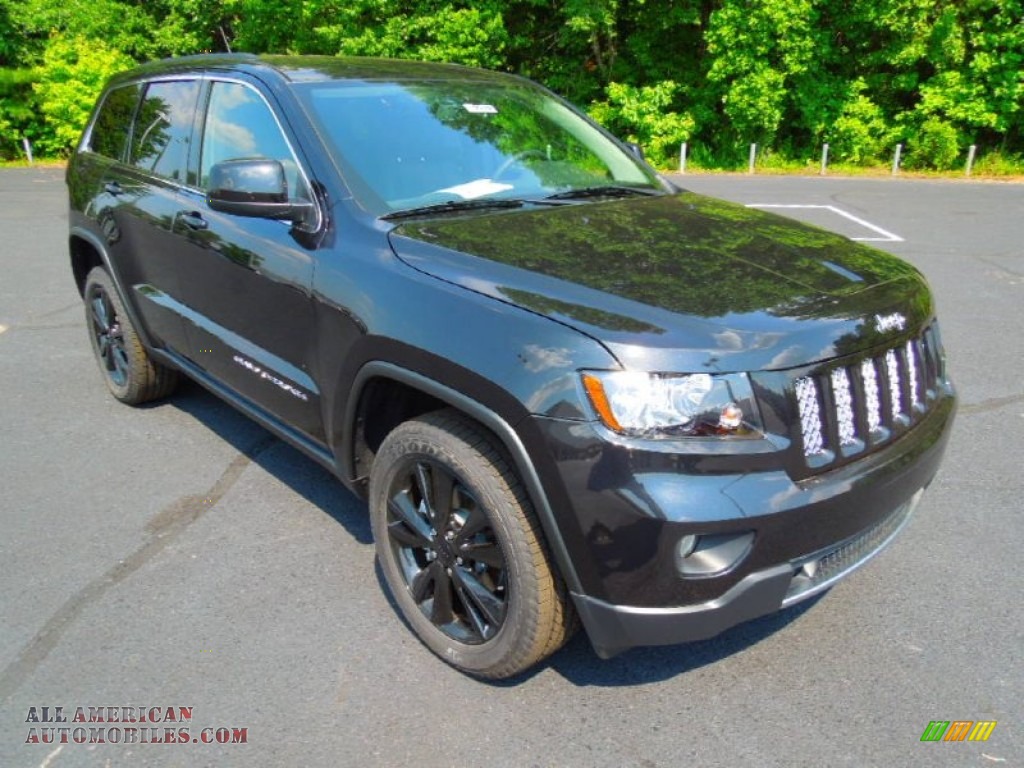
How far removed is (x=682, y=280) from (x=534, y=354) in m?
0.56

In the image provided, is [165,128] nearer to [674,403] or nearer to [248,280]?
[248,280]

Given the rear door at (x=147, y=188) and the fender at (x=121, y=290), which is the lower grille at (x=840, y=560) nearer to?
the rear door at (x=147, y=188)

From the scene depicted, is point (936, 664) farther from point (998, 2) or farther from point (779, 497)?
point (998, 2)

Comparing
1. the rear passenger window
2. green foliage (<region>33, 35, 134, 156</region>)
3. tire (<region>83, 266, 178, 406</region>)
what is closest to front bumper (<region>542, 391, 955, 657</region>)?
the rear passenger window

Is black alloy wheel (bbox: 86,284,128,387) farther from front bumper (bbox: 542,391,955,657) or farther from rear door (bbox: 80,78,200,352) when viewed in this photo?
front bumper (bbox: 542,391,955,657)

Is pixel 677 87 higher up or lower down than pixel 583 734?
higher up

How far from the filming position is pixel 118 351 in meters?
4.91

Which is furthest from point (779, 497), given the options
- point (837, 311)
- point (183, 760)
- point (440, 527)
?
point (183, 760)

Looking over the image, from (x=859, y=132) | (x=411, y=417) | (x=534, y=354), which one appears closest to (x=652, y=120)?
(x=859, y=132)

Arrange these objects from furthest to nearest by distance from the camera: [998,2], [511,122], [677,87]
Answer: [677,87] → [998,2] → [511,122]

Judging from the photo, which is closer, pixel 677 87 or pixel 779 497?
pixel 779 497

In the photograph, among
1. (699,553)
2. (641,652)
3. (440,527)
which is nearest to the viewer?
(699,553)

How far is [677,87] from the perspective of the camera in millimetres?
21547

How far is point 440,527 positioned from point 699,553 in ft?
2.84
